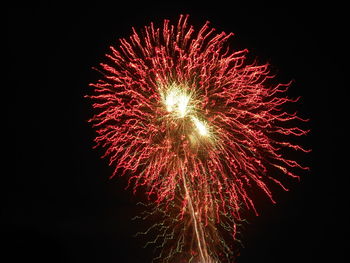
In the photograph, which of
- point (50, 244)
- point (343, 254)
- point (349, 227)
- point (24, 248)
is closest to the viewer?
point (24, 248)

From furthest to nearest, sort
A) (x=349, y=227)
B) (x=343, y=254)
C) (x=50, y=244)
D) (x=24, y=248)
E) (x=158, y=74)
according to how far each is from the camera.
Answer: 1. (x=349, y=227)
2. (x=343, y=254)
3. (x=50, y=244)
4. (x=24, y=248)
5. (x=158, y=74)

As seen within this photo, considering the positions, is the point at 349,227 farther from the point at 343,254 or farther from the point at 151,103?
the point at 151,103

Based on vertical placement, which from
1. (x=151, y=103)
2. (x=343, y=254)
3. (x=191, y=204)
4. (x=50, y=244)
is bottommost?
(x=343, y=254)

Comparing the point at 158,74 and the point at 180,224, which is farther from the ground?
the point at 158,74

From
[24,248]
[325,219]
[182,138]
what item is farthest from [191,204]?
[325,219]

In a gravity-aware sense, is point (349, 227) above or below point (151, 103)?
below

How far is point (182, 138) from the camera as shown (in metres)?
9.28

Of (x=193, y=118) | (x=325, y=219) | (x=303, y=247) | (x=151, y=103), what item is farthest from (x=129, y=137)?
(x=325, y=219)

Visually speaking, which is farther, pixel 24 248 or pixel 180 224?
pixel 180 224

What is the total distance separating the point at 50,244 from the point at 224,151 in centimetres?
673

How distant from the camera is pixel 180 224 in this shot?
11789 millimetres

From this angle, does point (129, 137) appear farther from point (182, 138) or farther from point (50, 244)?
point (50, 244)

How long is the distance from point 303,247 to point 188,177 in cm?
692

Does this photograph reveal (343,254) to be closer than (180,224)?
No
